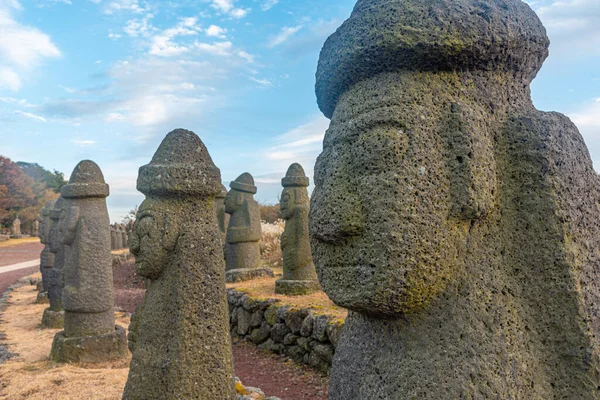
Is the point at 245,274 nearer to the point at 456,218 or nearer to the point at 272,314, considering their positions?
the point at 272,314

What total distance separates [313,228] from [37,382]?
5146 millimetres

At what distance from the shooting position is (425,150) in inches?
68.8

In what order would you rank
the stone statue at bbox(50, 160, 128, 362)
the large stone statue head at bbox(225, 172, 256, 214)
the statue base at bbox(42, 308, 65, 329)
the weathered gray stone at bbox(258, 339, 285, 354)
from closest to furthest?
the stone statue at bbox(50, 160, 128, 362) < the weathered gray stone at bbox(258, 339, 285, 354) < the statue base at bbox(42, 308, 65, 329) < the large stone statue head at bbox(225, 172, 256, 214)

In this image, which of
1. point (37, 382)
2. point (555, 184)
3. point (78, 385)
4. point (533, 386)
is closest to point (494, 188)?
point (555, 184)

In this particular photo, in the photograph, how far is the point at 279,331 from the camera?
27.0 ft

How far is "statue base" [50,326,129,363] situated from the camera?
6469 mm

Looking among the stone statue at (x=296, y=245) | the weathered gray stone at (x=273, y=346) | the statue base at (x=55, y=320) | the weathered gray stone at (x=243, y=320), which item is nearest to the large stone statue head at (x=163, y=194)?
the weathered gray stone at (x=273, y=346)

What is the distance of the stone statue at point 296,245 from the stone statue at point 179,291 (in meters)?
5.63

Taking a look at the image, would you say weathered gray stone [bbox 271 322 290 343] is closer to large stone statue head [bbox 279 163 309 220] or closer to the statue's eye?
large stone statue head [bbox 279 163 309 220]

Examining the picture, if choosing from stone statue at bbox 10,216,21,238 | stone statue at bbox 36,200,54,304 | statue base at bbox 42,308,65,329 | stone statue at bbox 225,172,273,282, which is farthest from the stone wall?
stone statue at bbox 10,216,21,238

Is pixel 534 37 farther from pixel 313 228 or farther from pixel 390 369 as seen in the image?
pixel 390 369

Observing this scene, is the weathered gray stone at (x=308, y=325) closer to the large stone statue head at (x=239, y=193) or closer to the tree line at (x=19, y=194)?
the large stone statue head at (x=239, y=193)

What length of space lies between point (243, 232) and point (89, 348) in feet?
16.8

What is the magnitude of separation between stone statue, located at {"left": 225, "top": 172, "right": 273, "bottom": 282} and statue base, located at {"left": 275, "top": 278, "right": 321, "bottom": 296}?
2.18 metres
